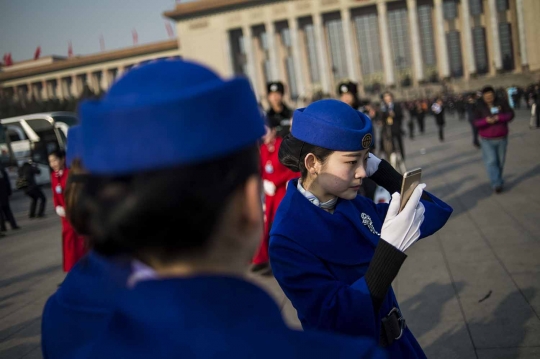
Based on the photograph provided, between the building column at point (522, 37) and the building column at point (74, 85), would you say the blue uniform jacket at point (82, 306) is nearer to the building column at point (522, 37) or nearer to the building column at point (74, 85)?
the building column at point (522, 37)

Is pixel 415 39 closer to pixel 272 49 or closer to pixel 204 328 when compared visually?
pixel 272 49

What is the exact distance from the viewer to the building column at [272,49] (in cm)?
5506

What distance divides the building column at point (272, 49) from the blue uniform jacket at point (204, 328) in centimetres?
5570

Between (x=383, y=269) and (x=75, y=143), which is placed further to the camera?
(x=383, y=269)

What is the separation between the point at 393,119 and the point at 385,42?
150 feet

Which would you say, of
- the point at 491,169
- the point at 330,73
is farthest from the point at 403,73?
the point at 491,169

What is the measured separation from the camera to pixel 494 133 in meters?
7.57

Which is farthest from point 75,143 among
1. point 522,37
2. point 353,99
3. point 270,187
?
point 522,37

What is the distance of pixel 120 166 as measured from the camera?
0.67 m

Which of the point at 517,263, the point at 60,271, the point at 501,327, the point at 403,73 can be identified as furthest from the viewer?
the point at 403,73

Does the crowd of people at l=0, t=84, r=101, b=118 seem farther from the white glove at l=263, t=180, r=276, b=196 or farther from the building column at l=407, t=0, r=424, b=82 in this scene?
the building column at l=407, t=0, r=424, b=82

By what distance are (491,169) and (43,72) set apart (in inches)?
2612

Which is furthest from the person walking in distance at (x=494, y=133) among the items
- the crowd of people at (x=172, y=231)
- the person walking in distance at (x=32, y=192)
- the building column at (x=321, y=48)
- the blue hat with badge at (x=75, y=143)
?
the building column at (x=321, y=48)

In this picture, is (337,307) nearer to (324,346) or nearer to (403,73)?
(324,346)
